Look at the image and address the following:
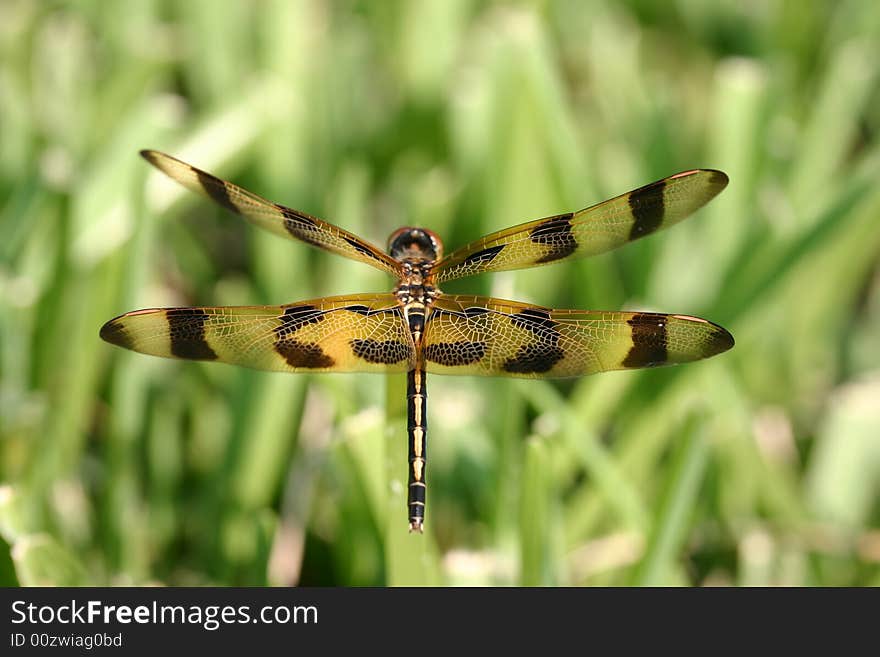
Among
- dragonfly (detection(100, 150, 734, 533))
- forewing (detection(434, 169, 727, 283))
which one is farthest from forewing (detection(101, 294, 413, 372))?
forewing (detection(434, 169, 727, 283))

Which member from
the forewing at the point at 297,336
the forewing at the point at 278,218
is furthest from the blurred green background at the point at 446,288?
the forewing at the point at 278,218

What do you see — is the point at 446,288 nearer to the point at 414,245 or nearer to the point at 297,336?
the point at 414,245

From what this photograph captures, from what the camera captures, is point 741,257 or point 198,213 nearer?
point 741,257

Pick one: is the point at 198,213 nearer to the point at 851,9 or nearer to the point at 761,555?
the point at 761,555

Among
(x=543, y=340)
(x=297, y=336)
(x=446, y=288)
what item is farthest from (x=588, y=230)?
(x=446, y=288)

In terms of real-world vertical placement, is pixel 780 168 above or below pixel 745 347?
above

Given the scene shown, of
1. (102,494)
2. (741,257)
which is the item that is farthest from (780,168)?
(102,494)

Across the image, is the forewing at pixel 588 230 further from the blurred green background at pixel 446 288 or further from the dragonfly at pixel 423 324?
the blurred green background at pixel 446 288
